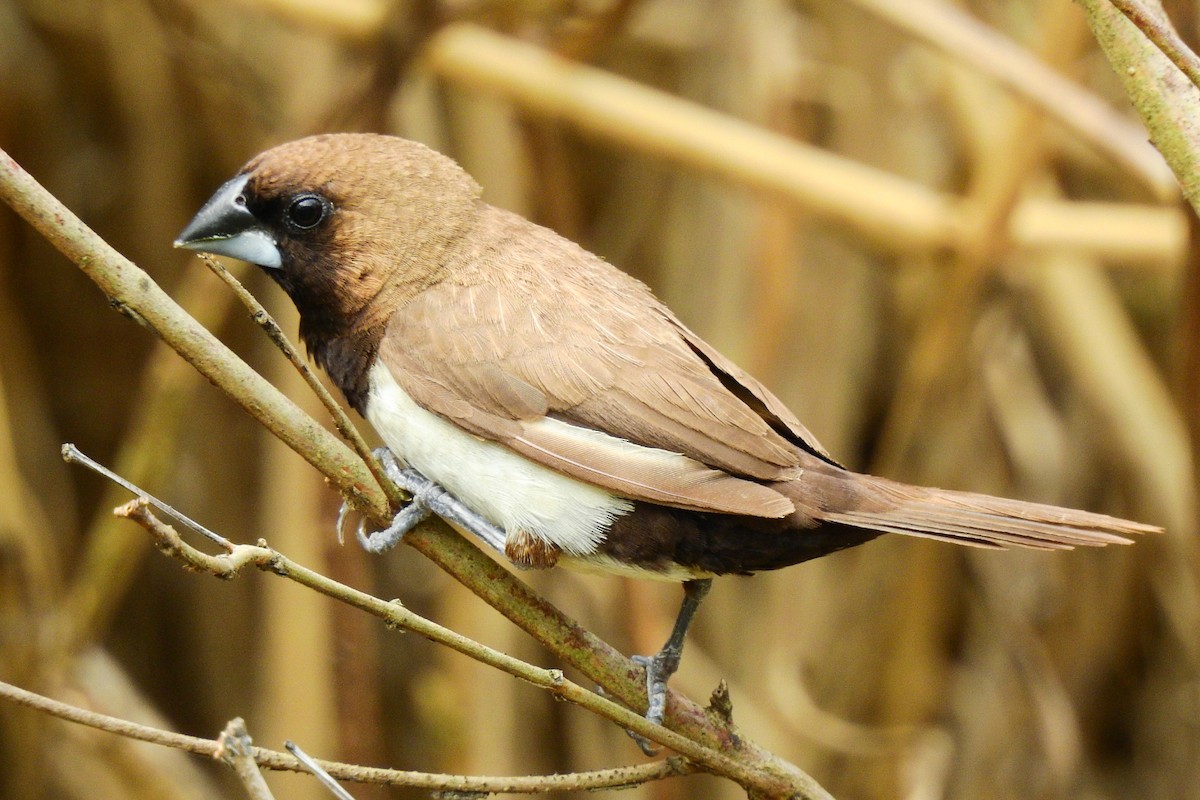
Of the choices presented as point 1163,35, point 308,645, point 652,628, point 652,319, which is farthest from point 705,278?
point 1163,35

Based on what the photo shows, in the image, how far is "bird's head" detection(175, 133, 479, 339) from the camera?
175 centimetres

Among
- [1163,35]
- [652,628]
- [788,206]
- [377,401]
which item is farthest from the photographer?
[788,206]

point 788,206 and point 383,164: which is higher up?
point 788,206

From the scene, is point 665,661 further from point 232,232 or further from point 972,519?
point 232,232

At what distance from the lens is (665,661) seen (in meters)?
1.58

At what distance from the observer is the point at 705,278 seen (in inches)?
125

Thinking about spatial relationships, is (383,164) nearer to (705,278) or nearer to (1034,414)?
(705,278)

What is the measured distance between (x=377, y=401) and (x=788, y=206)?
134 centimetres

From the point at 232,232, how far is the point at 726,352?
5.05 ft

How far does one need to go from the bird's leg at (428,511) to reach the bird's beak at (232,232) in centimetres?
36

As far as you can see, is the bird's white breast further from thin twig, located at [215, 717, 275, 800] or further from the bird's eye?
thin twig, located at [215, 717, 275, 800]

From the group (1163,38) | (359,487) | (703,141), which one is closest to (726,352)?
(703,141)

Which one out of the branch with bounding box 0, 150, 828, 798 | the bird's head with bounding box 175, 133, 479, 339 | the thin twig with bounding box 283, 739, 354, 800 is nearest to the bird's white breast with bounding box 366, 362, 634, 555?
the branch with bounding box 0, 150, 828, 798

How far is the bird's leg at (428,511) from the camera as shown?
153 cm
